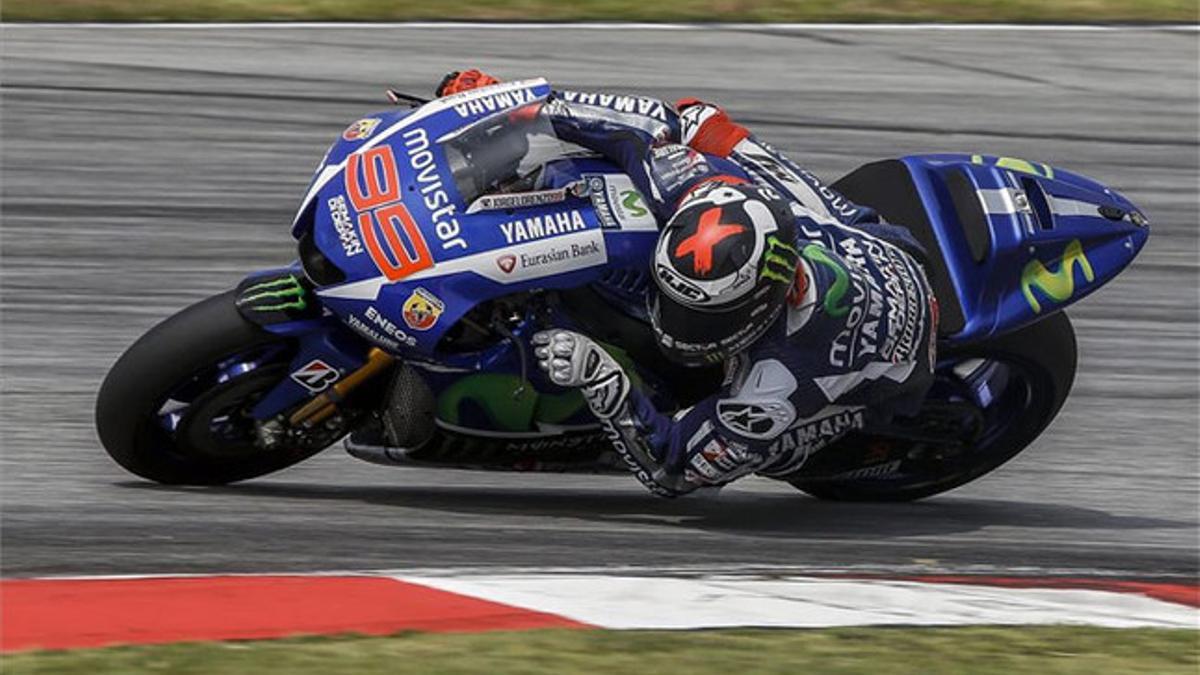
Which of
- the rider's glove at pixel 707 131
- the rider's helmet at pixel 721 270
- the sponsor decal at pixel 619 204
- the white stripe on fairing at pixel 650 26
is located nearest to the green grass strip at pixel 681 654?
the rider's helmet at pixel 721 270

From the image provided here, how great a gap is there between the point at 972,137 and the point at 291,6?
4265 millimetres

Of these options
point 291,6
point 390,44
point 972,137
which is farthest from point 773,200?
point 291,6

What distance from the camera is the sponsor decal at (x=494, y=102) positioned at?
19.9 feet

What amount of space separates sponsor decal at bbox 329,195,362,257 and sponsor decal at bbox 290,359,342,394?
0.38 meters

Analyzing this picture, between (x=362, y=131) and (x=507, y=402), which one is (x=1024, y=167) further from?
(x=362, y=131)

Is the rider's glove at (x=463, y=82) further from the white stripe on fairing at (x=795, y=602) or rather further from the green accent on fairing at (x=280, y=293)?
the white stripe on fairing at (x=795, y=602)

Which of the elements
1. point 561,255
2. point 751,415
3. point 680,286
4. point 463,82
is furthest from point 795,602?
point 463,82

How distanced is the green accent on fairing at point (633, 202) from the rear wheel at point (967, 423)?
3.84 ft

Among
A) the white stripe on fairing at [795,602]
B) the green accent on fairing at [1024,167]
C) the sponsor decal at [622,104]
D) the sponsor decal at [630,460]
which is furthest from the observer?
the green accent on fairing at [1024,167]

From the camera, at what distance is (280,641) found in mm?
5145

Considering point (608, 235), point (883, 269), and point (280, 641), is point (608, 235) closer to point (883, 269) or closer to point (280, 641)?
point (883, 269)

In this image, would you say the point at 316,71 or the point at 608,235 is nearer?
the point at 608,235

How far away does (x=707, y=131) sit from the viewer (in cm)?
633

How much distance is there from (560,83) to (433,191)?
5.97m
